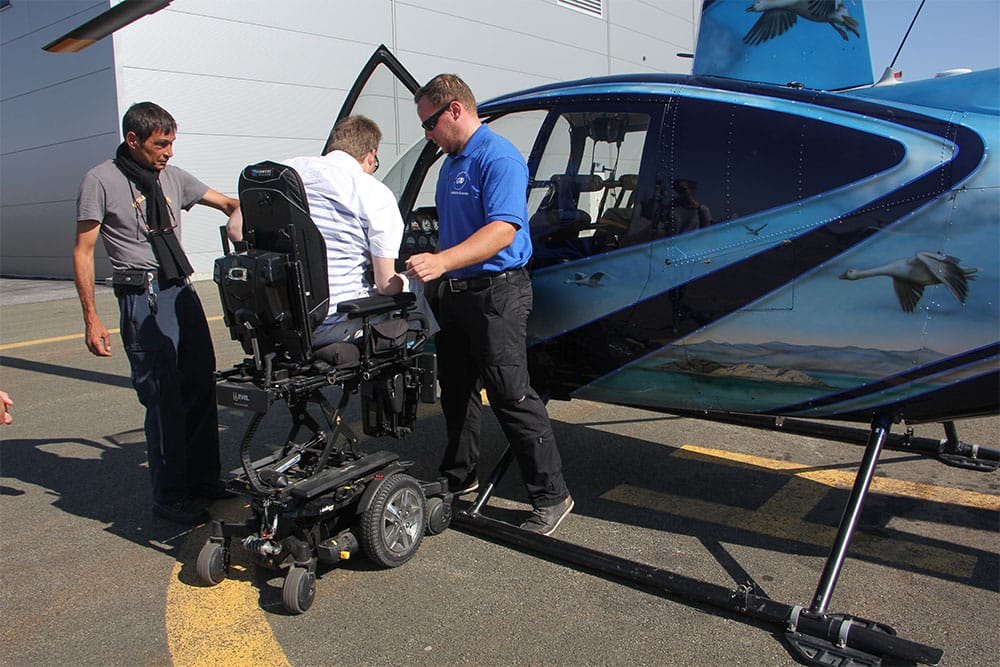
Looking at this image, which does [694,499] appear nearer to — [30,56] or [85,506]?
[85,506]

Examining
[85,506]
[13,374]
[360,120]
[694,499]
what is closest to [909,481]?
[694,499]

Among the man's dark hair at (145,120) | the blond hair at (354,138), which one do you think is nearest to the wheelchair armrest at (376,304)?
the blond hair at (354,138)

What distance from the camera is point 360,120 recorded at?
343cm

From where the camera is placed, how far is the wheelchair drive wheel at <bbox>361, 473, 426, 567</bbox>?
319cm

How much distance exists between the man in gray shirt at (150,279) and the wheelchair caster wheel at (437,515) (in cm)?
118

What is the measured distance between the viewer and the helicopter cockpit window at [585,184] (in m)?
3.47

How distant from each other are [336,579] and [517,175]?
1.85 meters

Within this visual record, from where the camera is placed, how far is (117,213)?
3752mm

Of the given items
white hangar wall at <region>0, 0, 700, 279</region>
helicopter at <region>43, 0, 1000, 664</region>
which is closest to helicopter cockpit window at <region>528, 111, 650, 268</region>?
helicopter at <region>43, 0, 1000, 664</region>

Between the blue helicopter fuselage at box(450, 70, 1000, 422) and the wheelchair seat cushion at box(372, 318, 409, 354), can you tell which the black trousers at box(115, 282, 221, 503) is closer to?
the wheelchair seat cushion at box(372, 318, 409, 354)

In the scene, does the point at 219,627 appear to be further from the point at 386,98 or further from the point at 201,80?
the point at 201,80

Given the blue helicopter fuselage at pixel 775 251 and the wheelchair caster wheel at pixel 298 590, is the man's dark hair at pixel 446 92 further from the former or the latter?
the wheelchair caster wheel at pixel 298 590

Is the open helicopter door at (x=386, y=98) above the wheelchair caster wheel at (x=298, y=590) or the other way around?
above

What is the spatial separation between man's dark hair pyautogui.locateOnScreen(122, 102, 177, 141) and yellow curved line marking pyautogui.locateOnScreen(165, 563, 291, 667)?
2.06 metres
